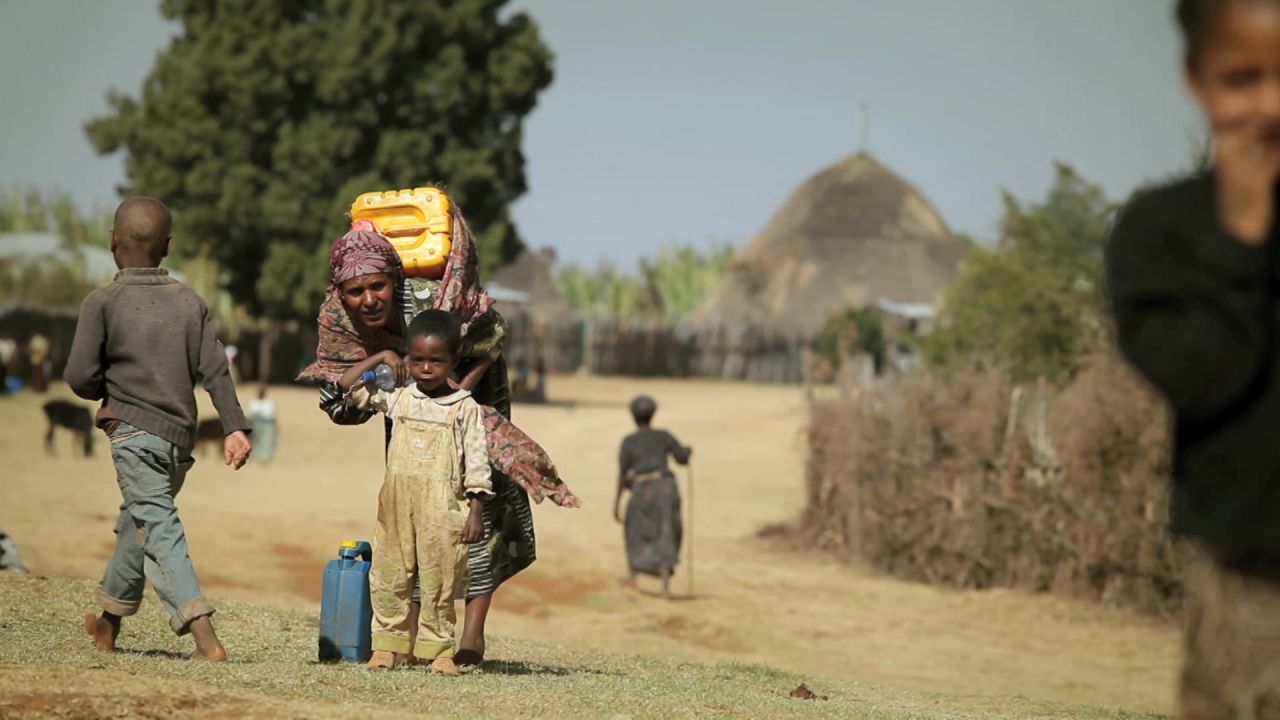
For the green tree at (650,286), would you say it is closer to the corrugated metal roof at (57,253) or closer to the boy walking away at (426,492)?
the corrugated metal roof at (57,253)

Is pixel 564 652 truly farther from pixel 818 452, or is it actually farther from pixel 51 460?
pixel 51 460

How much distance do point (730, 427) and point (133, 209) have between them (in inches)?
1027

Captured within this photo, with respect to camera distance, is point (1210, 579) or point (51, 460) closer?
point (1210, 579)

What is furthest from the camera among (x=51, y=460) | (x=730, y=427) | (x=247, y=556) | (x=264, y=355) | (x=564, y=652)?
(x=264, y=355)

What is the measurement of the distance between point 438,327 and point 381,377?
0.31 meters

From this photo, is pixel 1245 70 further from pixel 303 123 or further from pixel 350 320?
pixel 303 123

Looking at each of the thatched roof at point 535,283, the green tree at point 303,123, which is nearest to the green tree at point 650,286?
the thatched roof at point 535,283

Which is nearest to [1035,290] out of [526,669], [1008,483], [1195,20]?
[1008,483]

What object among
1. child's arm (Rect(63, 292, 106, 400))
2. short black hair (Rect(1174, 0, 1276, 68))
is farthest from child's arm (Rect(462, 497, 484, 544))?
short black hair (Rect(1174, 0, 1276, 68))

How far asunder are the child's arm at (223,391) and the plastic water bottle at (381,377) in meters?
0.50

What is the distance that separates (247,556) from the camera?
14633mm

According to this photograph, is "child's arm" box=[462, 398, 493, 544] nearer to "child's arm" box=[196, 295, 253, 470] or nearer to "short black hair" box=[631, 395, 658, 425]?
"child's arm" box=[196, 295, 253, 470]

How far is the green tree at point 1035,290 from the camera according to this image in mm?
20969

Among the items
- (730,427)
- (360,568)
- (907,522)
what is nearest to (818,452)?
(907,522)
